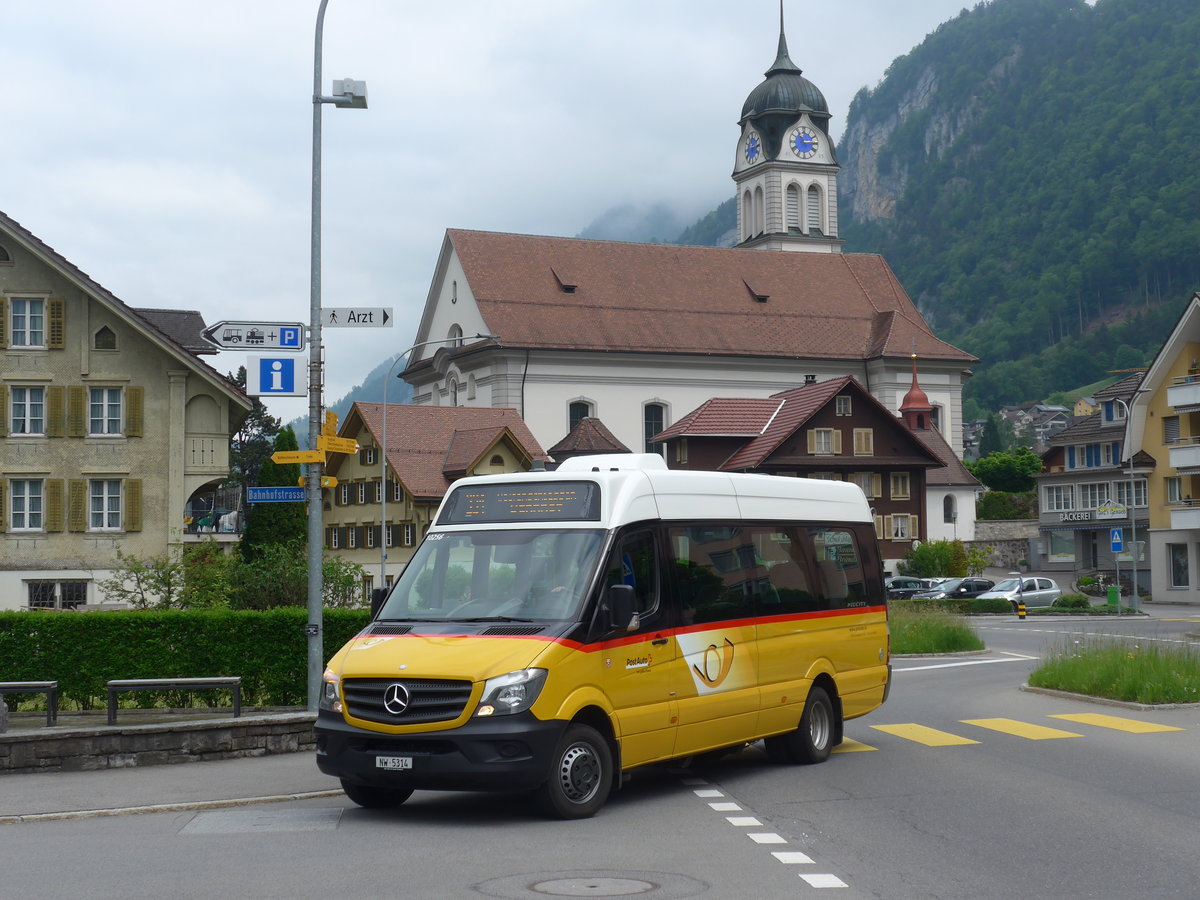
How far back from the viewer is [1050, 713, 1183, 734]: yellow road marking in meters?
17.1

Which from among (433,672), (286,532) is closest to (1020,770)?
(433,672)

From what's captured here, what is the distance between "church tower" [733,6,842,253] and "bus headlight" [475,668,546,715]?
85.3 m

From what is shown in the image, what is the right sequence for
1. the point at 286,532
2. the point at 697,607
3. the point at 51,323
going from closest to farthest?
the point at 697,607
the point at 51,323
the point at 286,532

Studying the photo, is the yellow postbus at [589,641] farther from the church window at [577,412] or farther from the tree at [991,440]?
the tree at [991,440]

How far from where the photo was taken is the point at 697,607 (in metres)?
13.3

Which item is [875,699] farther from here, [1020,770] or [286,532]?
[286,532]

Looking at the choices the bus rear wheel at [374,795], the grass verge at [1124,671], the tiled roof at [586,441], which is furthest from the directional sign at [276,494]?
the tiled roof at [586,441]

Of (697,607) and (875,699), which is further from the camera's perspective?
(875,699)

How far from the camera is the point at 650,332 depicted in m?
80.2

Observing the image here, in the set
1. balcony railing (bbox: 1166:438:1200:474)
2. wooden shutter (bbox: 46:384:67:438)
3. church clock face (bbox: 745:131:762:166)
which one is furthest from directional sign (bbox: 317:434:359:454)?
church clock face (bbox: 745:131:762:166)

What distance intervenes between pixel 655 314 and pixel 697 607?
68571 millimetres

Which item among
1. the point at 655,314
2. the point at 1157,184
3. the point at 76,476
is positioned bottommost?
the point at 76,476

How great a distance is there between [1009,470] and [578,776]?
361ft

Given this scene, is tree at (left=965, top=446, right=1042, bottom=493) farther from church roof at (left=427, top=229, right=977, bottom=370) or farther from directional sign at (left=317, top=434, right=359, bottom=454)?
directional sign at (left=317, top=434, right=359, bottom=454)
